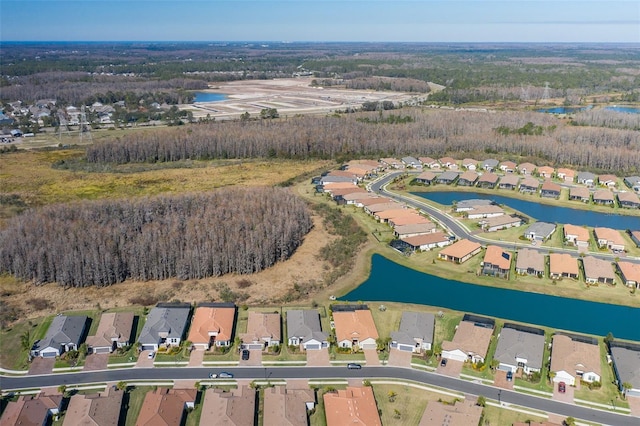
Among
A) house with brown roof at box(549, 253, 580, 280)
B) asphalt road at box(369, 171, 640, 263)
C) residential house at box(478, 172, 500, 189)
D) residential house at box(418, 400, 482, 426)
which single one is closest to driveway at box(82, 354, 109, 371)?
residential house at box(418, 400, 482, 426)

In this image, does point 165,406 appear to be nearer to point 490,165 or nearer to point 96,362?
point 96,362

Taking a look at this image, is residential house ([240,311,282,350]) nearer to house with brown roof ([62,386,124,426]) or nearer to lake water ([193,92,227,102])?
house with brown roof ([62,386,124,426])

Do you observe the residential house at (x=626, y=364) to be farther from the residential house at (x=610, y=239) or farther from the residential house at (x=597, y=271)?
the residential house at (x=610, y=239)

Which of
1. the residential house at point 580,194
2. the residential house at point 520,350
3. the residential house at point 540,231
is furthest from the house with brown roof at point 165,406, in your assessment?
the residential house at point 580,194

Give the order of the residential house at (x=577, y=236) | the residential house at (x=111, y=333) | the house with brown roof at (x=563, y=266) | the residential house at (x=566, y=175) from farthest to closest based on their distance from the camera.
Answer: the residential house at (x=566, y=175) < the residential house at (x=577, y=236) < the house with brown roof at (x=563, y=266) < the residential house at (x=111, y=333)

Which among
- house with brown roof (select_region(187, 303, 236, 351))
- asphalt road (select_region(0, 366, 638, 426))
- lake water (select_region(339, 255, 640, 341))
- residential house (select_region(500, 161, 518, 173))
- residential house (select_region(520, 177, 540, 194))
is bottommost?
→ lake water (select_region(339, 255, 640, 341))

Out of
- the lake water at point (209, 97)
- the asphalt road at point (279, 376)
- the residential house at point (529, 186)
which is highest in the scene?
the lake water at point (209, 97)

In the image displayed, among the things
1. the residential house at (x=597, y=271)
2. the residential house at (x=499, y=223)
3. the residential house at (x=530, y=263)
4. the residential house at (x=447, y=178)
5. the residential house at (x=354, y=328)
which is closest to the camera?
the residential house at (x=354, y=328)
